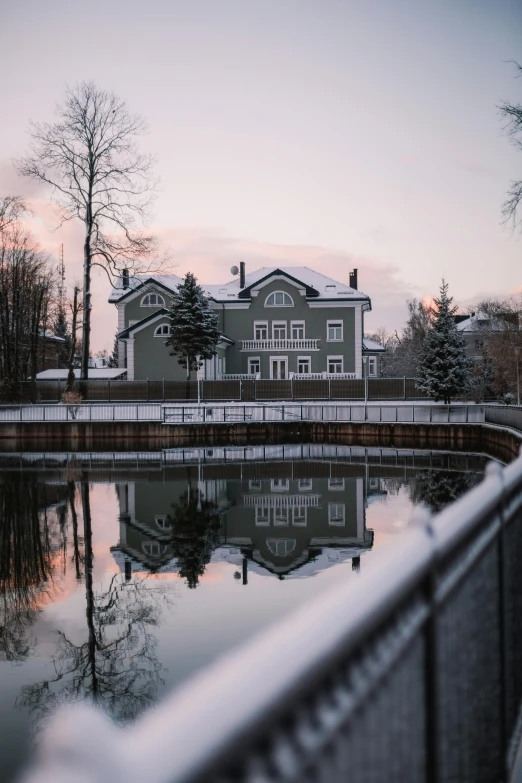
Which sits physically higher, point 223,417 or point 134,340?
point 134,340

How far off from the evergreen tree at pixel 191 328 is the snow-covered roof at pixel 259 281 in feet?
20.1

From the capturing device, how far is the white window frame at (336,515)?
1914 cm

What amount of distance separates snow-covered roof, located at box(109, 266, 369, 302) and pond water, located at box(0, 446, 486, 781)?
25839 mm

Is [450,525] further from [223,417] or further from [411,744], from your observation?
[223,417]

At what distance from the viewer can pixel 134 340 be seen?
53.7 meters

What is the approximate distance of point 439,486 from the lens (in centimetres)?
2381

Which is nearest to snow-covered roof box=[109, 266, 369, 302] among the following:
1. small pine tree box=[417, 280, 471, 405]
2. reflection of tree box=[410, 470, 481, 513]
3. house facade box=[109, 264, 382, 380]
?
house facade box=[109, 264, 382, 380]

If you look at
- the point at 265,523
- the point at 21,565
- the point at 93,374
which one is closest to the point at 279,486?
the point at 265,523

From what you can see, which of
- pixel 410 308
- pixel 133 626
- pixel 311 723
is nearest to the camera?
pixel 311 723

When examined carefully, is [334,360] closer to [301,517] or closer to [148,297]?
[148,297]

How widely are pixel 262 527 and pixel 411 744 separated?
17.4 m

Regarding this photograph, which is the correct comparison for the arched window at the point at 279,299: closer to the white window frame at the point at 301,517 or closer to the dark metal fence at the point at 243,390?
the dark metal fence at the point at 243,390

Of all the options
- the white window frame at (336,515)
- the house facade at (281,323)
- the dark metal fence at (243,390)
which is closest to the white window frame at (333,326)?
the house facade at (281,323)

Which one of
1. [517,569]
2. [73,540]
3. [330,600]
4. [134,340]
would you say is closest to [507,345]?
[134,340]
